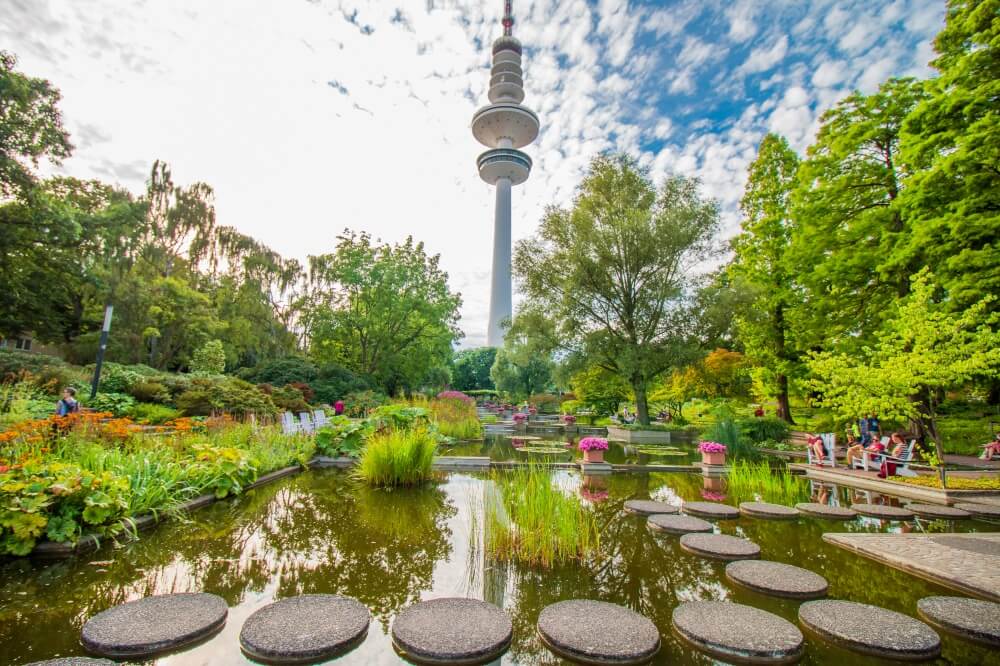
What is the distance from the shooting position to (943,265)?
10.1 metres

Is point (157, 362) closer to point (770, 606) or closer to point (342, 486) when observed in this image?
point (342, 486)

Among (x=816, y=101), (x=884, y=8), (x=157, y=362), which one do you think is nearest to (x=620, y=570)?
(x=884, y=8)

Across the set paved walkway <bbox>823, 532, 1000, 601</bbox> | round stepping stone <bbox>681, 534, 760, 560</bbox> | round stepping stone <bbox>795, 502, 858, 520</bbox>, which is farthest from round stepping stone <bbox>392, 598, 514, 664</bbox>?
round stepping stone <bbox>795, 502, 858, 520</bbox>

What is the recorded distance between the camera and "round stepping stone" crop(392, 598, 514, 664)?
84.3 inches

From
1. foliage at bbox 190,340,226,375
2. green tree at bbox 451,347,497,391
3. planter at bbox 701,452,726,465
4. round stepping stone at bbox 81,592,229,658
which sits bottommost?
round stepping stone at bbox 81,592,229,658

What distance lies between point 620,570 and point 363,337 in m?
20.7

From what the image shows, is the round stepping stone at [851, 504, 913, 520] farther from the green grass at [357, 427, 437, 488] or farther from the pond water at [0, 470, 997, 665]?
the green grass at [357, 427, 437, 488]

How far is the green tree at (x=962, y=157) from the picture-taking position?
9.22 meters

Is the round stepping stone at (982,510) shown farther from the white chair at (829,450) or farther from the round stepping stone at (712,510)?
the round stepping stone at (712,510)

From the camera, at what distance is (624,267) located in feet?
57.7

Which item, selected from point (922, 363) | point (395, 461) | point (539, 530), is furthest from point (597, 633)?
point (922, 363)

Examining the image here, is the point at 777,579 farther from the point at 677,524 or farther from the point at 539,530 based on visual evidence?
the point at 539,530

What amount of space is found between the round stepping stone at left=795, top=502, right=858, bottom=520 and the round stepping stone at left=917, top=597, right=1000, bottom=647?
2445 mm

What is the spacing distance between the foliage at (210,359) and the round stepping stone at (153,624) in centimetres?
2076
